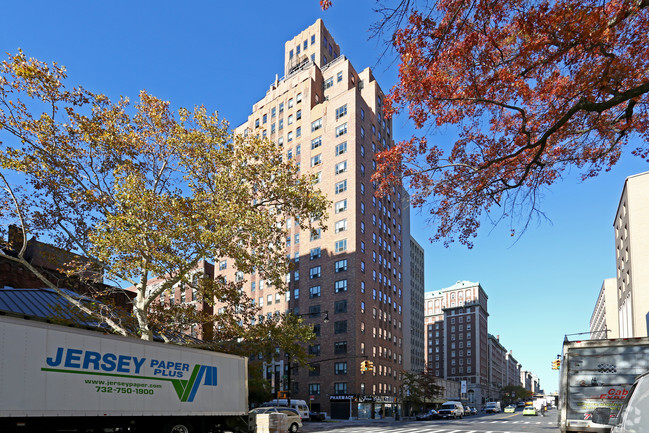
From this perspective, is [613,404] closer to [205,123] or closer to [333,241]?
[205,123]

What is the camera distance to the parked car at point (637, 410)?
4895mm

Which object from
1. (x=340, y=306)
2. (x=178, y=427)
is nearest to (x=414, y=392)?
(x=340, y=306)

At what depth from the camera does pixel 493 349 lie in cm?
19312

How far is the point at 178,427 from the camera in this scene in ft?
53.0

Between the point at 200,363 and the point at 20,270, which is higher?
the point at 20,270

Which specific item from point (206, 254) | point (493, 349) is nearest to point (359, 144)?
point (206, 254)

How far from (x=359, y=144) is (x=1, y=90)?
5779 cm

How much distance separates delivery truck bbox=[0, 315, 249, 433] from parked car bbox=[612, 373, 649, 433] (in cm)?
1274

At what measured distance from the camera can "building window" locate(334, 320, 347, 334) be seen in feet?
Answer: 221

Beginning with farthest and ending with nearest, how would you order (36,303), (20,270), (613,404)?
(20,270)
(36,303)
(613,404)

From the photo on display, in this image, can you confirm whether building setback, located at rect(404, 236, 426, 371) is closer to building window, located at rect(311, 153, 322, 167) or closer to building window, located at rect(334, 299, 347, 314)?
building window, located at rect(311, 153, 322, 167)

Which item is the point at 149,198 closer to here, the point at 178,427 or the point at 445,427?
the point at 178,427

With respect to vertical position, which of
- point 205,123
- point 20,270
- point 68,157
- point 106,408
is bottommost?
point 106,408

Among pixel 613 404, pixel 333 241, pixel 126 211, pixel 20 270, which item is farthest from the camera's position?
pixel 333 241
